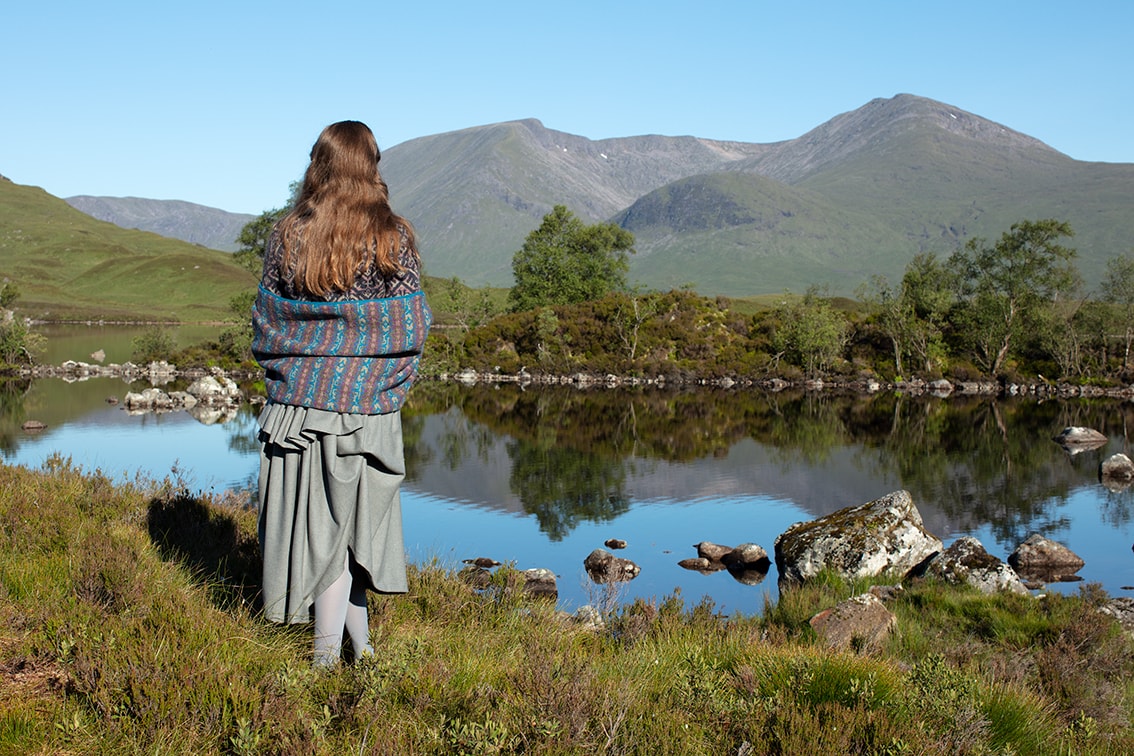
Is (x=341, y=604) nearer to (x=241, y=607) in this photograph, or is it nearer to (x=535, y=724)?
(x=241, y=607)

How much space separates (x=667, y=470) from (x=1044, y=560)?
1101cm

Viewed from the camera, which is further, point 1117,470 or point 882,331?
point 882,331

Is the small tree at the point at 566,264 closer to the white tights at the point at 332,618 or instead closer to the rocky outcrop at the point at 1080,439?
the rocky outcrop at the point at 1080,439

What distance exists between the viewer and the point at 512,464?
25.2 meters

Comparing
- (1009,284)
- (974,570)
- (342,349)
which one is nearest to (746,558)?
(974,570)

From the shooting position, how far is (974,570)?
12.1 metres

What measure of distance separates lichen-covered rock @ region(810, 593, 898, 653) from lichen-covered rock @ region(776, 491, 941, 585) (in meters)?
4.16

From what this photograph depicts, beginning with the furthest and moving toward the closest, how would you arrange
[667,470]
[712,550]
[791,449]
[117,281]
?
[117,281], [791,449], [667,470], [712,550]

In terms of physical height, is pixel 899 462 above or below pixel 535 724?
below

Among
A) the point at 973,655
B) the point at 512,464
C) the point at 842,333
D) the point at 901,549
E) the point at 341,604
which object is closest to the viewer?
the point at 341,604

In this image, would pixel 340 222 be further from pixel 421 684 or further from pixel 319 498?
pixel 421 684

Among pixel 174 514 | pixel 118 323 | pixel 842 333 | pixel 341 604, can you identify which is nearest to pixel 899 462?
pixel 174 514

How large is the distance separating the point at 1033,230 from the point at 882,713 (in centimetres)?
5806

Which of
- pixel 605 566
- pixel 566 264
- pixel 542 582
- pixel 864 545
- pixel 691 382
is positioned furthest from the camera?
pixel 566 264
